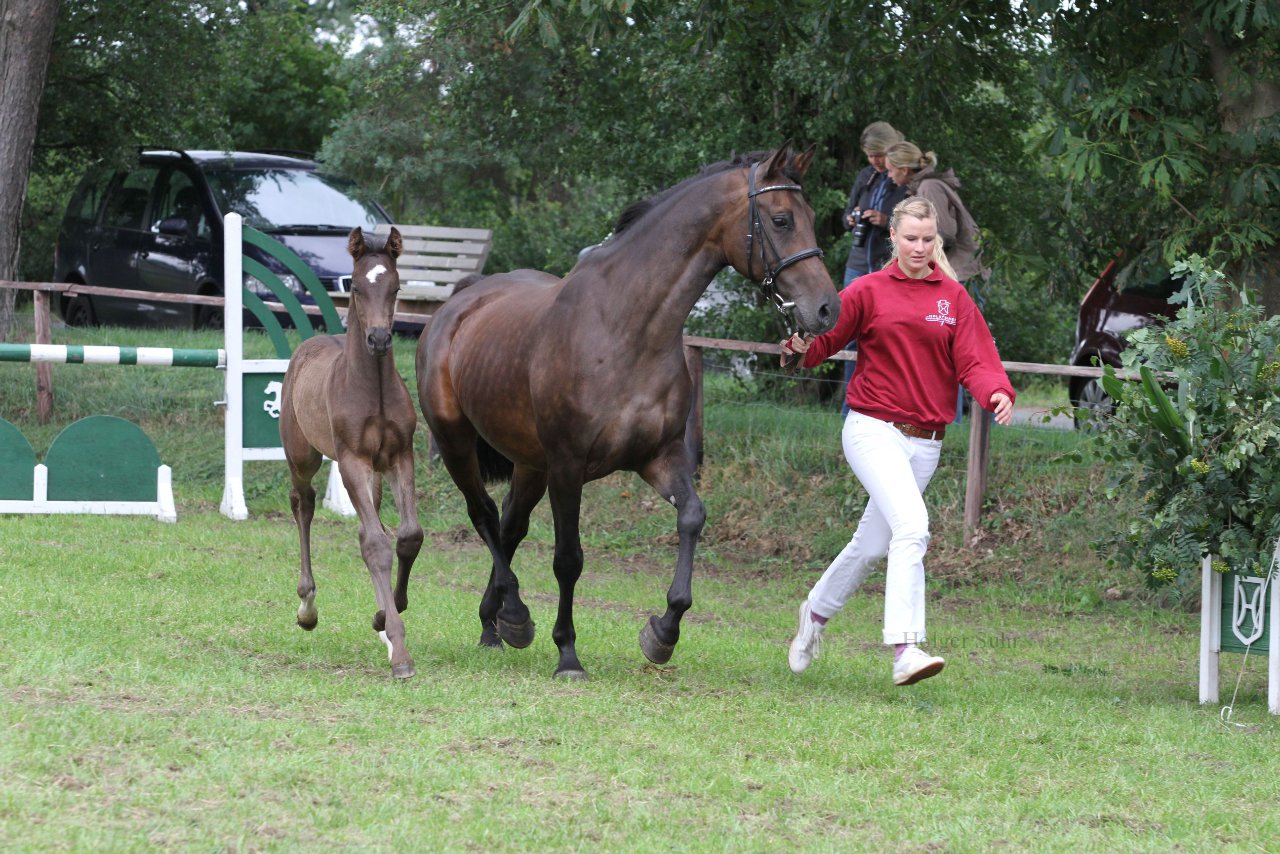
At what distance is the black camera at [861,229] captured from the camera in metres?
11.1

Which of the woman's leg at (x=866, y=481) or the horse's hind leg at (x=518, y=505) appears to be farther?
the horse's hind leg at (x=518, y=505)

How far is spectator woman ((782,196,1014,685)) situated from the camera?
249 inches

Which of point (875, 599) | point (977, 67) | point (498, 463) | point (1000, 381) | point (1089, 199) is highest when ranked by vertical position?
point (977, 67)

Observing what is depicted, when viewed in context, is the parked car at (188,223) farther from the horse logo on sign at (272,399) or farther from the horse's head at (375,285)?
the horse's head at (375,285)

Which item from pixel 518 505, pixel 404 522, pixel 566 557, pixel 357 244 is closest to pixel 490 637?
pixel 518 505

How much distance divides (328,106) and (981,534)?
54.9ft

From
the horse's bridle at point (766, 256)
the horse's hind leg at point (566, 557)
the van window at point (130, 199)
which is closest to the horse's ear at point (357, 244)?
the horse's hind leg at point (566, 557)

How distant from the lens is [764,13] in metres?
11.8

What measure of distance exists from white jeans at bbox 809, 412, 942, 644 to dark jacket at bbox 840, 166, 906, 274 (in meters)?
4.55

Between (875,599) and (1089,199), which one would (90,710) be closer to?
(875,599)

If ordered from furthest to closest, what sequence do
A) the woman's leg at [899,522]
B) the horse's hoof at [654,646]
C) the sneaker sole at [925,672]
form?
the horse's hoof at [654,646], the woman's leg at [899,522], the sneaker sole at [925,672]

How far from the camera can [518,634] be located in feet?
24.2

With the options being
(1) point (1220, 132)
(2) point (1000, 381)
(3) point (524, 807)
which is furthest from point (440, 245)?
(3) point (524, 807)

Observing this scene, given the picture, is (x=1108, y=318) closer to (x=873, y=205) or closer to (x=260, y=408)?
(x=873, y=205)
